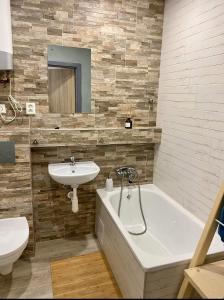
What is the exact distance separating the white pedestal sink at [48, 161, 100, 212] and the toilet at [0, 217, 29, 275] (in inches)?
19.1

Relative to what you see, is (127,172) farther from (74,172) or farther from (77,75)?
(77,75)

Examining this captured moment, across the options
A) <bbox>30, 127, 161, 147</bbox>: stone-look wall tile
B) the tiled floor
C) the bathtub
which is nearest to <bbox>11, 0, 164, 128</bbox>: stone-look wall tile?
<bbox>30, 127, 161, 147</bbox>: stone-look wall tile

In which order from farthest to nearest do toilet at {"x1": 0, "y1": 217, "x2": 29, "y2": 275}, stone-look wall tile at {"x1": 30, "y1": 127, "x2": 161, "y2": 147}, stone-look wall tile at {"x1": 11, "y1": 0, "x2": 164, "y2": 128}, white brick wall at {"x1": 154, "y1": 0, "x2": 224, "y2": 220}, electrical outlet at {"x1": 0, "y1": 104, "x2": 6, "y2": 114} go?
stone-look wall tile at {"x1": 30, "y1": 127, "x2": 161, "y2": 147} → stone-look wall tile at {"x1": 11, "y1": 0, "x2": 164, "y2": 128} → electrical outlet at {"x1": 0, "y1": 104, "x2": 6, "y2": 114} → white brick wall at {"x1": 154, "y1": 0, "x2": 224, "y2": 220} → toilet at {"x1": 0, "y1": 217, "x2": 29, "y2": 275}

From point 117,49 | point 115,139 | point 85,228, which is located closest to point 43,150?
point 115,139

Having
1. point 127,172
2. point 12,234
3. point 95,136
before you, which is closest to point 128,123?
point 95,136

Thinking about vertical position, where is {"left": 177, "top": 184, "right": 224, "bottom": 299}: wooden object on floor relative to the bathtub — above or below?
above

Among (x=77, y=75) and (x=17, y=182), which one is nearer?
(x=17, y=182)

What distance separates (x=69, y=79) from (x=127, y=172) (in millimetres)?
1178

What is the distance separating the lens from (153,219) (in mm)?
2529

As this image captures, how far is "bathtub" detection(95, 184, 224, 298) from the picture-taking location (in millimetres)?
1439

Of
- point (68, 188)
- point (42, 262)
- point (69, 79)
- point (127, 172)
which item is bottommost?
point (42, 262)

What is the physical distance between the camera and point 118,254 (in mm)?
1882

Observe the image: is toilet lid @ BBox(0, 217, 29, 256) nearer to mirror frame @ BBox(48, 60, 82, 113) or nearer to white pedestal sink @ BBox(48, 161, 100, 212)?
white pedestal sink @ BBox(48, 161, 100, 212)

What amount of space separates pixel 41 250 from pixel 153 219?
1236 millimetres
